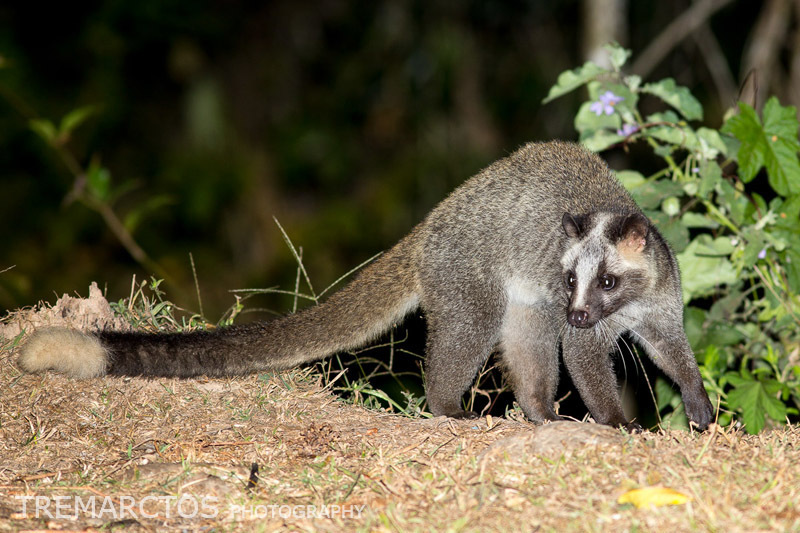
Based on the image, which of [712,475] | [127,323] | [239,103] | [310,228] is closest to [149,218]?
[310,228]

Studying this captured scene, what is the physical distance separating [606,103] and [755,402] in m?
2.25

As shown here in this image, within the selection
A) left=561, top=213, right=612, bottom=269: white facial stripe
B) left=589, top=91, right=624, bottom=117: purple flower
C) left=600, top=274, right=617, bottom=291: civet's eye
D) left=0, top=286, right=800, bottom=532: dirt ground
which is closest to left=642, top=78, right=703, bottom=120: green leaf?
left=589, top=91, right=624, bottom=117: purple flower

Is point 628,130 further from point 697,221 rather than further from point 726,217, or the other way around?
point 726,217

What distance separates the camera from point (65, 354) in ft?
15.0

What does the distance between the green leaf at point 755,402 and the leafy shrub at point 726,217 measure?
77mm

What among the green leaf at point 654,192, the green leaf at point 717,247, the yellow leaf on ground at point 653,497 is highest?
the green leaf at point 654,192

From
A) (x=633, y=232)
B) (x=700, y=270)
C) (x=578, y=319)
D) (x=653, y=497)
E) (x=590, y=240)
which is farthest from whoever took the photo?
(x=700, y=270)

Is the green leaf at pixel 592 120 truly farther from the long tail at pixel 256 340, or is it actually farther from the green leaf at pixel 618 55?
the long tail at pixel 256 340

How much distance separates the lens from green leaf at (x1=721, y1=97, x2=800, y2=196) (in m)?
5.75

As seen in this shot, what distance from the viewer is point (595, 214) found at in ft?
17.7

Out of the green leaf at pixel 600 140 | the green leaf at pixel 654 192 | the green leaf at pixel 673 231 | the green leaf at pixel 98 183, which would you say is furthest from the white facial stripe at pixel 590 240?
the green leaf at pixel 98 183

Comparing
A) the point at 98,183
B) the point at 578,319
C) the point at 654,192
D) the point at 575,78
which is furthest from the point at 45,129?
the point at 654,192

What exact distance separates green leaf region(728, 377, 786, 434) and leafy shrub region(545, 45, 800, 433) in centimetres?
8

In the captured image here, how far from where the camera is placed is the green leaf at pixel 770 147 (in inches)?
226
